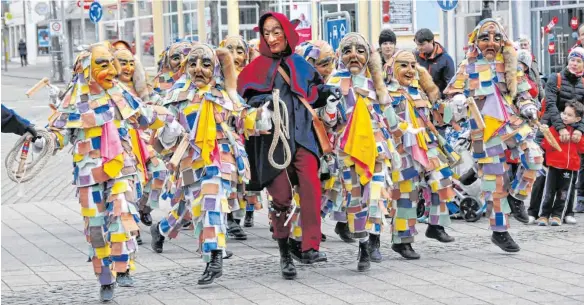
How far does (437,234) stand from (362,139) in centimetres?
161

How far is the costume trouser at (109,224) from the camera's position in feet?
26.7

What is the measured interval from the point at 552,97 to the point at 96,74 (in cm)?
553

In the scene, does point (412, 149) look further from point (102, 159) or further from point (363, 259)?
point (102, 159)

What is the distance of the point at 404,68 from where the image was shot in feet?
31.7

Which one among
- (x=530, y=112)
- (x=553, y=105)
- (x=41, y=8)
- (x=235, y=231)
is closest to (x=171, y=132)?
(x=235, y=231)

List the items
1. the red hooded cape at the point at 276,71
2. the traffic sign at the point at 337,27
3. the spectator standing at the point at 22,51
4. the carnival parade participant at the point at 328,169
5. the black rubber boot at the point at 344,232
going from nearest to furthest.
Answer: the red hooded cape at the point at 276,71
the carnival parade participant at the point at 328,169
the black rubber boot at the point at 344,232
the traffic sign at the point at 337,27
the spectator standing at the point at 22,51

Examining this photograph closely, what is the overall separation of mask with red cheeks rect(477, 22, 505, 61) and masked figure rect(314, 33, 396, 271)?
3.49 ft

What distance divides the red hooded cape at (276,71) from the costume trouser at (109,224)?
1.37 m

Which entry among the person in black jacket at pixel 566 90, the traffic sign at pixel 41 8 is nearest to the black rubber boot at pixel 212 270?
the person in black jacket at pixel 566 90

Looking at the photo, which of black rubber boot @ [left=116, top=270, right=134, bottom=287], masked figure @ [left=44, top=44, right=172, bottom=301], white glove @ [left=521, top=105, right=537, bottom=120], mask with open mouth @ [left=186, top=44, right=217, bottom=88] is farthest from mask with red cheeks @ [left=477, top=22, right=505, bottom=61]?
black rubber boot @ [left=116, top=270, right=134, bottom=287]

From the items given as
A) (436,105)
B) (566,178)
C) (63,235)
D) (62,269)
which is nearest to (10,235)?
(63,235)

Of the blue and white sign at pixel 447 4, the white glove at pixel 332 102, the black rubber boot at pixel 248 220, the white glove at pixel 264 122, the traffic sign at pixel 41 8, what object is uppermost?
the traffic sign at pixel 41 8

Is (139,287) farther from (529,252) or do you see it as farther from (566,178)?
(566,178)

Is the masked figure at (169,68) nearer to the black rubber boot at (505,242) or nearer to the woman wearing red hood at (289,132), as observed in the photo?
the woman wearing red hood at (289,132)
